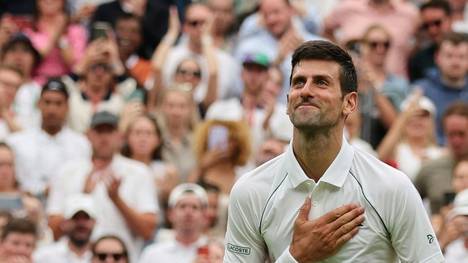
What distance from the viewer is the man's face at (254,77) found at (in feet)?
42.6

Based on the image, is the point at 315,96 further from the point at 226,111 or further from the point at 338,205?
the point at 226,111

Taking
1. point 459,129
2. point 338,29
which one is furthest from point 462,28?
point 459,129

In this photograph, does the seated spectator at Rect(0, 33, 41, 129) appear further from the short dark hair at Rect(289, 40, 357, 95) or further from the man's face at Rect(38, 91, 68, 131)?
the short dark hair at Rect(289, 40, 357, 95)

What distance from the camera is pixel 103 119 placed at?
11.6 m

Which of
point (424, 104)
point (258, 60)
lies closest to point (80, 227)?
point (258, 60)

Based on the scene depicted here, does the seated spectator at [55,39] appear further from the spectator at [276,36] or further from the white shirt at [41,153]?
the spectator at [276,36]

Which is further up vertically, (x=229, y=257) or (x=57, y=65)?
(x=57, y=65)

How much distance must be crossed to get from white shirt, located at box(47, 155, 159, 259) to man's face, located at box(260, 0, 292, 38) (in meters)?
2.92

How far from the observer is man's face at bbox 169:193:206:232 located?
10805 mm

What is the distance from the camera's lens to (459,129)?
11625 millimetres

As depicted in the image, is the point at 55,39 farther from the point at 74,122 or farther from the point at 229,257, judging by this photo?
the point at 229,257

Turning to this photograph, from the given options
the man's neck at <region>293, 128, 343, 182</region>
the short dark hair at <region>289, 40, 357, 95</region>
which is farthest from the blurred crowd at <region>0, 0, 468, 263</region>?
the short dark hair at <region>289, 40, 357, 95</region>

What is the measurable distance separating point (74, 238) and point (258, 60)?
9.64 feet

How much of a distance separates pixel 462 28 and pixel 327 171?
8538mm
